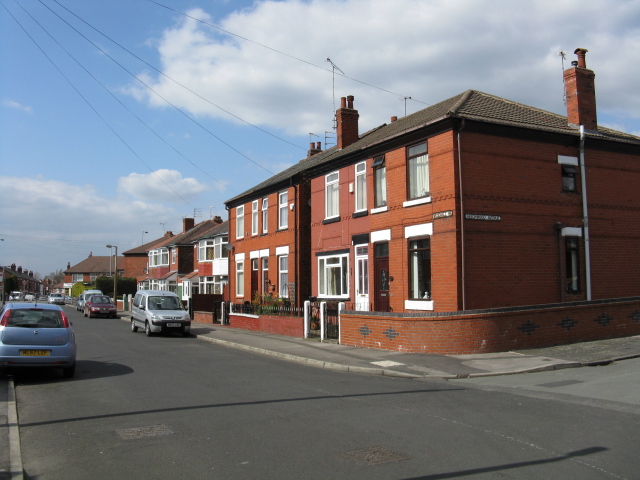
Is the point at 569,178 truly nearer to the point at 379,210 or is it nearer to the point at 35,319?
the point at 379,210

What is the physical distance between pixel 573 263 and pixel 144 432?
Result: 14841mm

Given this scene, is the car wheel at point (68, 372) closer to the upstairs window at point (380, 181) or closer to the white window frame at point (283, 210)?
the upstairs window at point (380, 181)

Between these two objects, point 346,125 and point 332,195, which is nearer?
point 332,195

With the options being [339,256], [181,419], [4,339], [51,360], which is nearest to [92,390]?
[51,360]

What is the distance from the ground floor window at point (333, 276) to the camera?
20734mm

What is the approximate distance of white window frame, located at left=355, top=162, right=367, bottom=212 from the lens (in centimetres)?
1976

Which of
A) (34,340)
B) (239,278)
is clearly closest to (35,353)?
(34,340)

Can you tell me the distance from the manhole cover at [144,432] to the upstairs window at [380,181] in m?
12.7

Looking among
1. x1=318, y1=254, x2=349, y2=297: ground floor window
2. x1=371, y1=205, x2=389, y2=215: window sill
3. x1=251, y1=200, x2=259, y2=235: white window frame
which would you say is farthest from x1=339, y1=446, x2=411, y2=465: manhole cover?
x1=251, y1=200, x2=259, y2=235: white window frame

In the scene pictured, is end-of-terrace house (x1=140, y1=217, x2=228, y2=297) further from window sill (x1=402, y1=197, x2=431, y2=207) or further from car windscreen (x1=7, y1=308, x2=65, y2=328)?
car windscreen (x1=7, y1=308, x2=65, y2=328)

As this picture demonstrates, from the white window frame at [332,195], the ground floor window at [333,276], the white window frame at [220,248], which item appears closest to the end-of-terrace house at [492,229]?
the ground floor window at [333,276]

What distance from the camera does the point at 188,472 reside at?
5.40m

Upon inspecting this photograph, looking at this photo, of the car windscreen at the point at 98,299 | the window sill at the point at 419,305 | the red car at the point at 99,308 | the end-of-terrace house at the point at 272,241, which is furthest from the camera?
the car windscreen at the point at 98,299

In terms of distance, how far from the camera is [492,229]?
15875 mm
